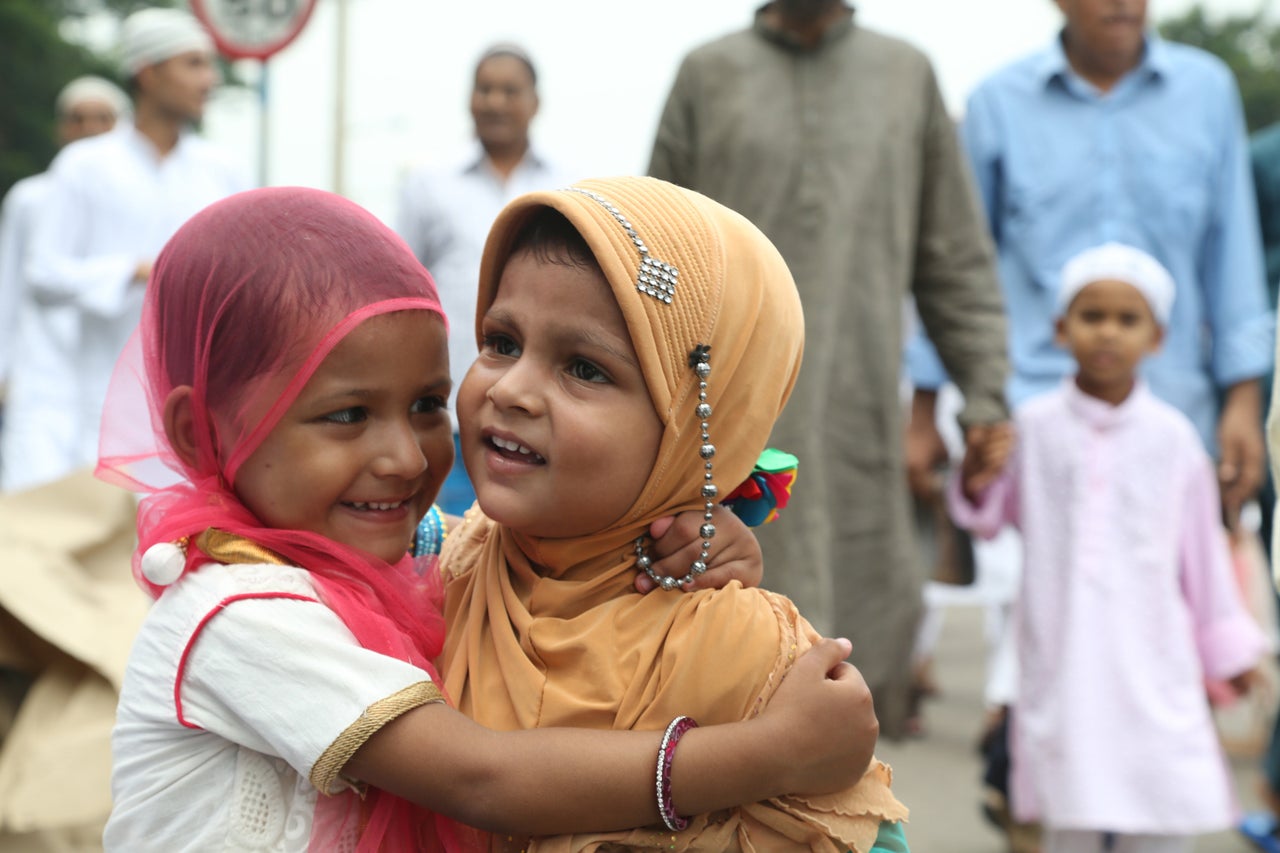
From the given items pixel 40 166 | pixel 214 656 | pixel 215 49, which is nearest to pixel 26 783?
pixel 214 656

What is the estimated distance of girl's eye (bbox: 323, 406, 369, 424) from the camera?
81.3 inches

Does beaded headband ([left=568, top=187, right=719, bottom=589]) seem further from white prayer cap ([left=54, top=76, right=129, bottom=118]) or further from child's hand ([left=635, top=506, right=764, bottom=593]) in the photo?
white prayer cap ([left=54, top=76, right=129, bottom=118])

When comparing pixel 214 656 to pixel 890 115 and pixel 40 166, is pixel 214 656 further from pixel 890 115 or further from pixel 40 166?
pixel 40 166

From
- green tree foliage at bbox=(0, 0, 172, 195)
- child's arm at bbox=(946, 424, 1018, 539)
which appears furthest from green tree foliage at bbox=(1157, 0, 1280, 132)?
child's arm at bbox=(946, 424, 1018, 539)

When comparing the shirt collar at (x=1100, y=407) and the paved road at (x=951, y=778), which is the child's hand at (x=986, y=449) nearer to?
the shirt collar at (x=1100, y=407)

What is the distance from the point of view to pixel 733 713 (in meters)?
1.95

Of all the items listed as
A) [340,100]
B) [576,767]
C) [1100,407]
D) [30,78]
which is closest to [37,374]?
[1100,407]

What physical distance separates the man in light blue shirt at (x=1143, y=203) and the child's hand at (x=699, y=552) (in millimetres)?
3001

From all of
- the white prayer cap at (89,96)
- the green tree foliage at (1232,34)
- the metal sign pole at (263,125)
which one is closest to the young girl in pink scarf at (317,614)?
the metal sign pole at (263,125)

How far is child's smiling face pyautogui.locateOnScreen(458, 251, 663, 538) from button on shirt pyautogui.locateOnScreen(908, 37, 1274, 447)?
10.7 feet

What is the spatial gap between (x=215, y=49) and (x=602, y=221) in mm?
5739

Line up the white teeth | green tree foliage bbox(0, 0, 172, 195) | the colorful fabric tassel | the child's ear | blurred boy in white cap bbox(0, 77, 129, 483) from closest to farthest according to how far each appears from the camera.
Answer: the white teeth < the child's ear < the colorful fabric tassel < blurred boy in white cap bbox(0, 77, 129, 483) < green tree foliage bbox(0, 0, 172, 195)

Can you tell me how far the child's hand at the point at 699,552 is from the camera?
6.68ft

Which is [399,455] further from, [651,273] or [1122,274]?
[1122,274]
